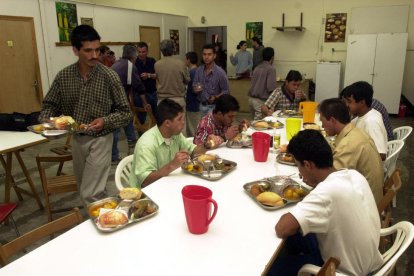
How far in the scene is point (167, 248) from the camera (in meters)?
1.32

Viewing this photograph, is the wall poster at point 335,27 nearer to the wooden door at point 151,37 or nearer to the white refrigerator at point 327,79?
the white refrigerator at point 327,79

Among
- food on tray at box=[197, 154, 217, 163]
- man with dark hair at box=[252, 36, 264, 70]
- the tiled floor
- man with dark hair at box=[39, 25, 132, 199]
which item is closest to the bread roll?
food on tray at box=[197, 154, 217, 163]

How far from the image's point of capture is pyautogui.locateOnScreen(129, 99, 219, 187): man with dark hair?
2014 mm

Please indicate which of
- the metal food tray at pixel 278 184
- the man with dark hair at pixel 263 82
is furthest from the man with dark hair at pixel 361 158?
the man with dark hair at pixel 263 82

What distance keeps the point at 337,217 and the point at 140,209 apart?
2.89 ft

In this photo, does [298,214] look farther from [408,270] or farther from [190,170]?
[408,270]

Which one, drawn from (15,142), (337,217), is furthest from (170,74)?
(337,217)

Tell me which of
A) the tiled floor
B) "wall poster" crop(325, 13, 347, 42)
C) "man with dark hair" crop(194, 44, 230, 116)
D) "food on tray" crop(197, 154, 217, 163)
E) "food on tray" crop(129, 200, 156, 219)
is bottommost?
the tiled floor

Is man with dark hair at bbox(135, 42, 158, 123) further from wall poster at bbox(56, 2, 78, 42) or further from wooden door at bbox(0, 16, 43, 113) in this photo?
wooden door at bbox(0, 16, 43, 113)

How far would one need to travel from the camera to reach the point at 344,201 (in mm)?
1366

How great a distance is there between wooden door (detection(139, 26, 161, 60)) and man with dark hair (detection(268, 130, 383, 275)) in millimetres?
7392

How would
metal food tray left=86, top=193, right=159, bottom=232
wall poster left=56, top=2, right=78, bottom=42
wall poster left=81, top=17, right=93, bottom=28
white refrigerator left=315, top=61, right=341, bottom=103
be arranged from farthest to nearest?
white refrigerator left=315, top=61, right=341, bottom=103
wall poster left=81, top=17, right=93, bottom=28
wall poster left=56, top=2, right=78, bottom=42
metal food tray left=86, top=193, right=159, bottom=232

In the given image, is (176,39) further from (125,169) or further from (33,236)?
(33,236)

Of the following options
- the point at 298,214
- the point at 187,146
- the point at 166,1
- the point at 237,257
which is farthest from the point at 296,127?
the point at 166,1
